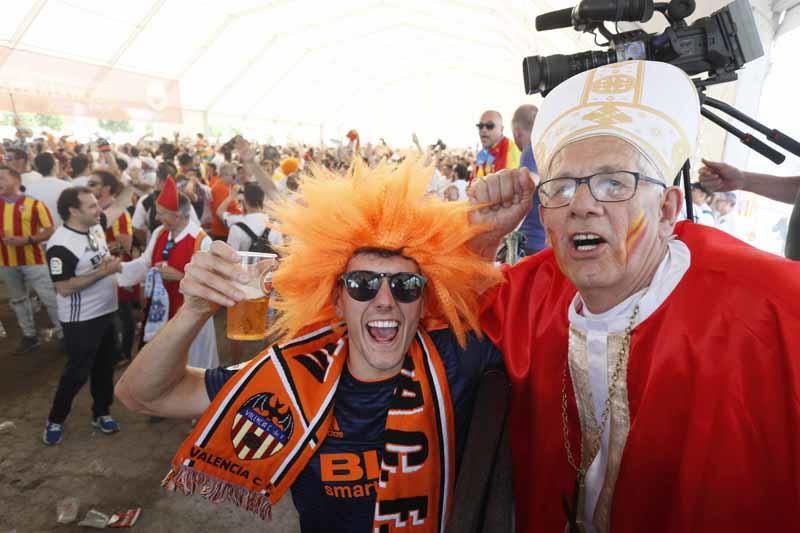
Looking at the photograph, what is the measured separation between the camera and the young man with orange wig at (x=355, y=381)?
1.67m

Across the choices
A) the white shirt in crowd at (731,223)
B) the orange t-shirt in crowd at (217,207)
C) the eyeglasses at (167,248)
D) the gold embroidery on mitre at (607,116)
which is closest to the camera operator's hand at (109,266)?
the eyeglasses at (167,248)

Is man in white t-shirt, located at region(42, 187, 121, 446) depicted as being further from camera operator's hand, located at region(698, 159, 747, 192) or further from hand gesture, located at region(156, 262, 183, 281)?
camera operator's hand, located at region(698, 159, 747, 192)

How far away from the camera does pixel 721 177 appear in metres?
2.26

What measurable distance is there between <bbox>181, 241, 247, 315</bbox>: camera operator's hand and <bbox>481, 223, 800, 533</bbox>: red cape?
0.99 metres

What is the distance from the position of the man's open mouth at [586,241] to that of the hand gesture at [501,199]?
57cm

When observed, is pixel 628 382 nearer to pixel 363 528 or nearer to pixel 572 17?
pixel 363 528

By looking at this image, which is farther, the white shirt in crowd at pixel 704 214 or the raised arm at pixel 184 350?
the white shirt in crowd at pixel 704 214

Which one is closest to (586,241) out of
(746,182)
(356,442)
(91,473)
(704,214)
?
(356,442)

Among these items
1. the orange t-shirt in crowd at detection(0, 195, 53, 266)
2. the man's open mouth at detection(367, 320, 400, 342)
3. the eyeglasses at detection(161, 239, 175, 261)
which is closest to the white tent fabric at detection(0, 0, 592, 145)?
the eyeglasses at detection(161, 239, 175, 261)

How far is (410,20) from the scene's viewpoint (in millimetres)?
30438

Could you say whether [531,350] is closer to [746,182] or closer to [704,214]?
[746,182]

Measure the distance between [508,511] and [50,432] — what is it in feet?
14.5

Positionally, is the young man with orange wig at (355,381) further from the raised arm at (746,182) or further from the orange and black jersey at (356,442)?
the raised arm at (746,182)

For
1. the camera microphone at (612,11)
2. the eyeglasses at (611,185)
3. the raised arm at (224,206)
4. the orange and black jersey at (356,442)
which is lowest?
the orange and black jersey at (356,442)
